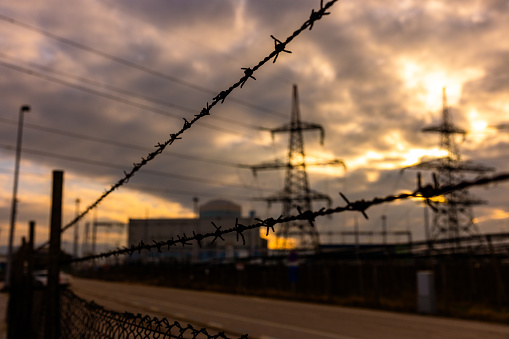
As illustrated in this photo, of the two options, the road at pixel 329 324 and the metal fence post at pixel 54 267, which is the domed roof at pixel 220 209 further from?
the metal fence post at pixel 54 267

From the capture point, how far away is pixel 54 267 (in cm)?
546

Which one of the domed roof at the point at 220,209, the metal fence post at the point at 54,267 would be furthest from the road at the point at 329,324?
the domed roof at the point at 220,209

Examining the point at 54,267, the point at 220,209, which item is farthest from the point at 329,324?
the point at 220,209

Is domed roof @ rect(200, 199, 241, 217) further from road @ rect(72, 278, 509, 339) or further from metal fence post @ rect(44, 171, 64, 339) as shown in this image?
metal fence post @ rect(44, 171, 64, 339)

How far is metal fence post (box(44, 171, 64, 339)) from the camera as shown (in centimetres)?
526

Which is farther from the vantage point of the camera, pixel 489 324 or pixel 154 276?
pixel 154 276

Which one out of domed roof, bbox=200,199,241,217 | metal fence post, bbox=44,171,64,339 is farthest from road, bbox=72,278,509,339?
domed roof, bbox=200,199,241,217

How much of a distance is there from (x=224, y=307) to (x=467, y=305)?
944 cm

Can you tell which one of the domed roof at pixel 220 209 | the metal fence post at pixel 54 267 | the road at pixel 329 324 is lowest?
the road at pixel 329 324

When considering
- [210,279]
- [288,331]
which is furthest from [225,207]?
[288,331]

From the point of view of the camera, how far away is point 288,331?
14852 mm

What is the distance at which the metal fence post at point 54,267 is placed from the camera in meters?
5.26

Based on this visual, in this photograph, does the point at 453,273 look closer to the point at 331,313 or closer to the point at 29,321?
the point at 331,313

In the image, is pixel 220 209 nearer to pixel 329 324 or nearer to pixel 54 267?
pixel 329 324
